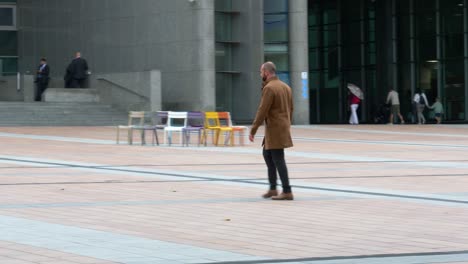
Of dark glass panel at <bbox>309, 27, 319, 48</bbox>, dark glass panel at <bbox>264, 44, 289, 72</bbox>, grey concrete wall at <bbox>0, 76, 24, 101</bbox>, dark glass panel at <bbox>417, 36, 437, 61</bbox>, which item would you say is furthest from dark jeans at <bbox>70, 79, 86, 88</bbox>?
dark glass panel at <bbox>417, 36, 437, 61</bbox>

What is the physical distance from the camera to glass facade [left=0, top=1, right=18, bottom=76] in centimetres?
5231

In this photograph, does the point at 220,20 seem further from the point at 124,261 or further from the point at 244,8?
the point at 124,261

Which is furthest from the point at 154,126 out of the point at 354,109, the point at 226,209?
the point at 354,109

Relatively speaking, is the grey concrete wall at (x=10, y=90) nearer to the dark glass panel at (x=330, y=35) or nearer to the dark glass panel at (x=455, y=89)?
the dark glass panel at (x=330, y=35)

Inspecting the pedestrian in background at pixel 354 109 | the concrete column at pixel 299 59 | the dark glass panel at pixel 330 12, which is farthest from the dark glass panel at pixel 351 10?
the concrete column at pixel 299 59

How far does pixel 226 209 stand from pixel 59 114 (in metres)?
26.6

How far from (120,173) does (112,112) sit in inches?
891

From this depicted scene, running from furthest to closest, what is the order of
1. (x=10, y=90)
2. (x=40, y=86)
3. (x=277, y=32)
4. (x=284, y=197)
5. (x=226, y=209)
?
(x=277, y=32), (x=10, y=90), (x=40, y=86), (x=284, y=197), (x=226, y=209)

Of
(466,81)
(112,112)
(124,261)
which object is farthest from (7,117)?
(124,261)

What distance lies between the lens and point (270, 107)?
12898 millimetres

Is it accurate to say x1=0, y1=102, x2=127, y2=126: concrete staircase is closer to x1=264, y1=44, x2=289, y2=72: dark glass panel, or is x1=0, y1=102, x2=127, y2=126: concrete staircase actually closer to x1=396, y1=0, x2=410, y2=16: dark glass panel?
x1=264, y1=44, x2=289, y2=72: dark glass panel

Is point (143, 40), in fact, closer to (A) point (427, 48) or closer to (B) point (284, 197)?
(A) point (427, 48)

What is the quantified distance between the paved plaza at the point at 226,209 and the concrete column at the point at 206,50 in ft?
59.2

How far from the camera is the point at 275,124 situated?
12914 mm
